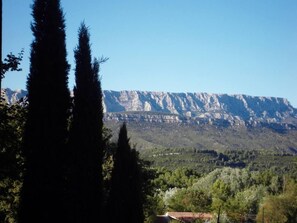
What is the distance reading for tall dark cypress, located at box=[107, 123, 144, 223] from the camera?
18.5 meters

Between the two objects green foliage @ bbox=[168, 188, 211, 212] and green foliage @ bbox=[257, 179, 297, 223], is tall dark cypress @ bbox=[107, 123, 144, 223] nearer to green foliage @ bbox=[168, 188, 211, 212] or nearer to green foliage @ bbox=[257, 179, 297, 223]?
green foliage @ bbox=[257, 179, 297, 223]

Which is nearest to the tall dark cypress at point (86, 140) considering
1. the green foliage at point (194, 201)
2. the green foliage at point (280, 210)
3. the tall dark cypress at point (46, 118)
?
the tall dark cypress at point (46, 118)

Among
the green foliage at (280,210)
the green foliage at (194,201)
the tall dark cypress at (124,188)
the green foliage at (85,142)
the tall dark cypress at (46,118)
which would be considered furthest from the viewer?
the green foliage at (194,201)

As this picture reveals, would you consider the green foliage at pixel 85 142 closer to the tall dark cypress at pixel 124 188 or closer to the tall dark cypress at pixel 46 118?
the tall dark cypress at pixel 46 118

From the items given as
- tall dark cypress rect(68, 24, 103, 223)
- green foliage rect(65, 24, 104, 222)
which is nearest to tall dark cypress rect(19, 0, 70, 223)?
green foliage rect(65, 24, 104, 222)

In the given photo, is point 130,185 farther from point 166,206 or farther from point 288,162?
point 288,162

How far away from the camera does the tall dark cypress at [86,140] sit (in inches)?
592

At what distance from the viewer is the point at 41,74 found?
525 inches

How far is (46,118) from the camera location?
13047 millimetres

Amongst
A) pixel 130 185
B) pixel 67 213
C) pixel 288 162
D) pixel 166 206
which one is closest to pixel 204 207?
pixel 166 206

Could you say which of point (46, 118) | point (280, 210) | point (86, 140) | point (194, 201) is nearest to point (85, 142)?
point (86, 140)

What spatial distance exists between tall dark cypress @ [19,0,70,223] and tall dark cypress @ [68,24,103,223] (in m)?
1.50

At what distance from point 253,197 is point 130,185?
57486 mm

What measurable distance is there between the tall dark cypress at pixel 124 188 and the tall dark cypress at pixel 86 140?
2348 mm
